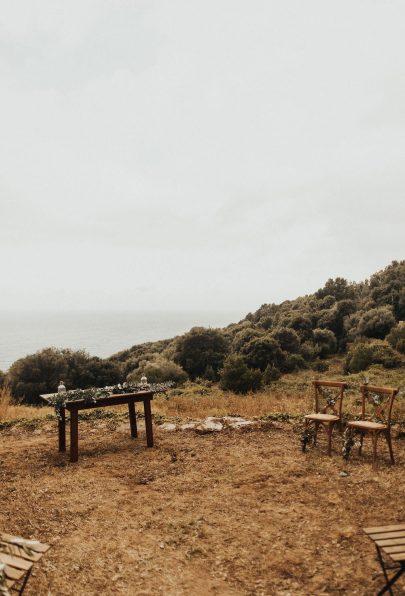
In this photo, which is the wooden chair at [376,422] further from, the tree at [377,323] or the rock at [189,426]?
the tree at [377,323]

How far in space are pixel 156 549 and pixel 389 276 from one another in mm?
36278

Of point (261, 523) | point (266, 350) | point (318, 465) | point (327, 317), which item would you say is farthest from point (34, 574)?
point (327, 317)

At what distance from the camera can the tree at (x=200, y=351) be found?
105 ft

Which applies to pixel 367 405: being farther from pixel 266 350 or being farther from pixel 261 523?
pixel 266 350

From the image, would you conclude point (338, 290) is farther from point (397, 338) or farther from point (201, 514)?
point (201, 514)

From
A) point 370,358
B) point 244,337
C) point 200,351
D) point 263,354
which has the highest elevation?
point 244,337

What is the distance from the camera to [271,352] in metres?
28.4

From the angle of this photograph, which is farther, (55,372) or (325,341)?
(325,341)

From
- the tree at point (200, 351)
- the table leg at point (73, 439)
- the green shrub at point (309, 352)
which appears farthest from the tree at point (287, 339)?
the table leg at point (73, 439)

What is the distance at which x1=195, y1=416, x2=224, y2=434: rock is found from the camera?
29.5ft

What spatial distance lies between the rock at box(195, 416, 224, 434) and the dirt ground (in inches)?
24.8

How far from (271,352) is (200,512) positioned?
23606mm

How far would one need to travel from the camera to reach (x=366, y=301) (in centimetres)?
3503

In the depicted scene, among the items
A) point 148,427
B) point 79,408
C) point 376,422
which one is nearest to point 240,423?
point 148,427
